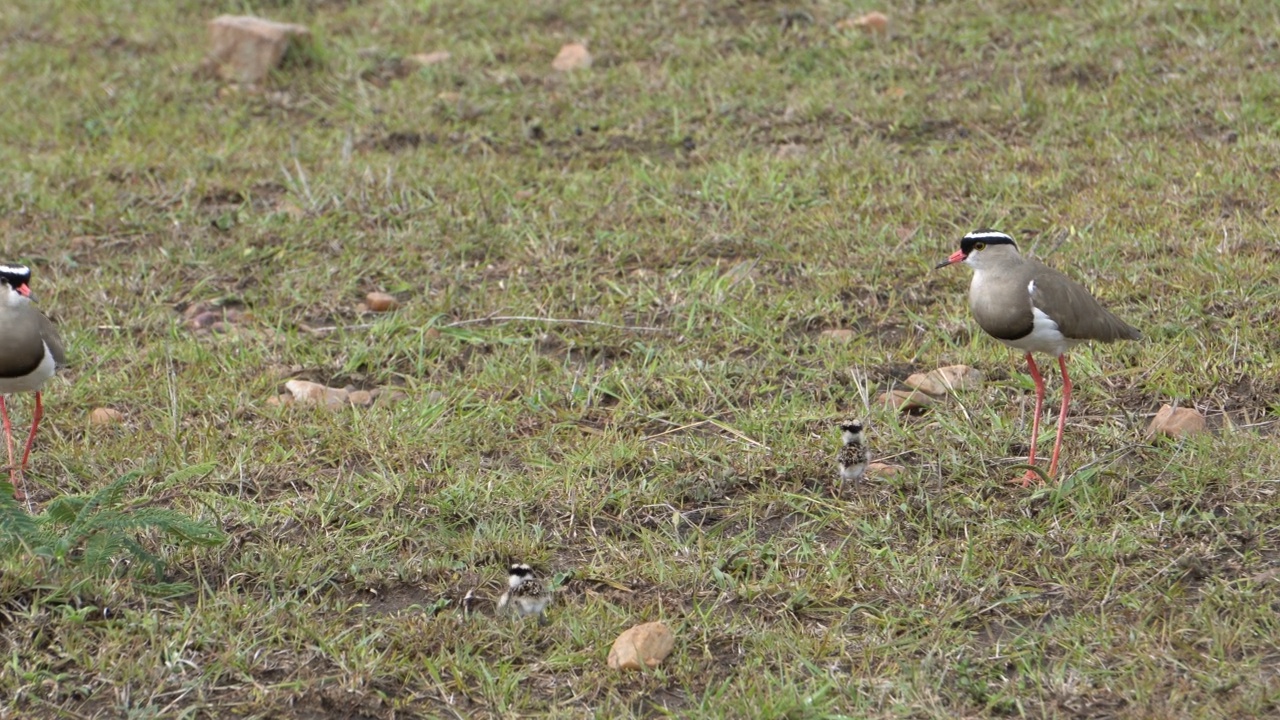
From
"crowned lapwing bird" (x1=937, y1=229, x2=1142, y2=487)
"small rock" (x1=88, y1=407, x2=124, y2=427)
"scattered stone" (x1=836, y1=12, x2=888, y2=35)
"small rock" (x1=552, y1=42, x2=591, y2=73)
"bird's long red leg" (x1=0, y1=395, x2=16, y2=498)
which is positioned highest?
"crowned lapwing bird" (x1=937, y1=229, x2=1142, y2=487)

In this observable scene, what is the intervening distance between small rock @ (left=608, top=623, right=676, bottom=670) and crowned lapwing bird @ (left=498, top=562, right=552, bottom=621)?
0.27 m

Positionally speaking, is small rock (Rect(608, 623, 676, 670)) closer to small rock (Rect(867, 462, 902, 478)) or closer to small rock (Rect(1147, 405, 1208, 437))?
small rock (Rect(867, 462, 902, 478))

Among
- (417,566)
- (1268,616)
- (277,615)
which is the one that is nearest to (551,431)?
(417,566)

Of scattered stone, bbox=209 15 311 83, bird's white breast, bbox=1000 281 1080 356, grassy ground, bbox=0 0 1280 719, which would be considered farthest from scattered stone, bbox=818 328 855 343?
scattered stone, bbox=209 15 311 83

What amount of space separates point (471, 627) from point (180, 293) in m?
3.07

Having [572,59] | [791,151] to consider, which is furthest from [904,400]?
[572,59]

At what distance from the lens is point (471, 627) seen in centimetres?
412

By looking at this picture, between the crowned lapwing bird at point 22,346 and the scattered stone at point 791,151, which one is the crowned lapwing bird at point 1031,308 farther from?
the crowned lapwing bird at point 22,346

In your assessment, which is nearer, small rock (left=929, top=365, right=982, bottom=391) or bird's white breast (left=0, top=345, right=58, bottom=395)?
bird's white breast (left=0, top=345, right=58, bottom=395)

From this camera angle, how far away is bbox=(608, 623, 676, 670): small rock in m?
3.93

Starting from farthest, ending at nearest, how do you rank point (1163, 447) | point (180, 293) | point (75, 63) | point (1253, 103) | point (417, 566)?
point (75, 63) → point (1253, 103) → point (180, 293) → point (1163, 447) → point (417, 566)

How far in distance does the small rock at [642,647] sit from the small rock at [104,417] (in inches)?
96.2

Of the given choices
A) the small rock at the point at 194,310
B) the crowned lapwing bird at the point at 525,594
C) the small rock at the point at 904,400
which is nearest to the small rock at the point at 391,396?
the small rock at the point at 194,310

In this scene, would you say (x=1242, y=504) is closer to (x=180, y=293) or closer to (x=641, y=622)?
(x=641, y=622)
